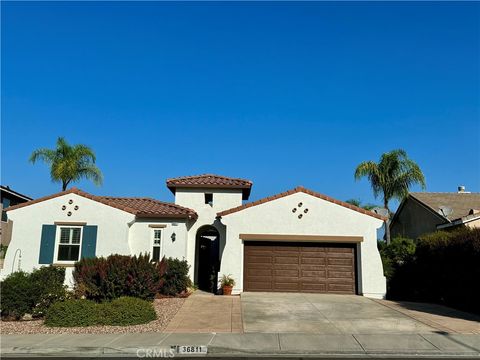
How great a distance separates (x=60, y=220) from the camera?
56.6ft

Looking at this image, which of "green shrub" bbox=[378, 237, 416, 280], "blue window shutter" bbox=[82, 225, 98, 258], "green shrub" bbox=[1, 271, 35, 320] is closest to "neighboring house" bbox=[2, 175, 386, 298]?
"blue window shutter" bbox=[82, 225, 98, 258]

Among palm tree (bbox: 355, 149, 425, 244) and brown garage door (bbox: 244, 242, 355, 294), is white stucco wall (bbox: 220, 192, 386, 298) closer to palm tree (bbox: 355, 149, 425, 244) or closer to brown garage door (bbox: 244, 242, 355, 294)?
brown garage door (bbox: 244, 242, 355, 294)

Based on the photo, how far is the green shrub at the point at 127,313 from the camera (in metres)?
11.2

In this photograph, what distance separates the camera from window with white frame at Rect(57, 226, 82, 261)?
17.0 m

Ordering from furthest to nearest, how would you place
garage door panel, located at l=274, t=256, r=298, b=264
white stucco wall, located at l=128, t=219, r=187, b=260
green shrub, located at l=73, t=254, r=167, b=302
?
white stucco wall, located at l=128, t=219, r=187, b=260 → garage door panel, located at l=274, t=256, r=298, b=264 → green shrub, located at l=73, t=254, r=167, b=302

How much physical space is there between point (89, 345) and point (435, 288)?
502 inches

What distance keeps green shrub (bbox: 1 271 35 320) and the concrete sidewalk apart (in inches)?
83.3

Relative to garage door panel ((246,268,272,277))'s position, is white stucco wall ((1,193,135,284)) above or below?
above

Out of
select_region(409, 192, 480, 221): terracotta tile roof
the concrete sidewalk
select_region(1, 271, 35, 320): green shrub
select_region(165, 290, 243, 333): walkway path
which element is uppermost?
select_region(409, 192, 480, 221): terracotta tile roof

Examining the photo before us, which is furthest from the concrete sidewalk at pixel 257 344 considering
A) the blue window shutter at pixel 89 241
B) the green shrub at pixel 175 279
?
the blue window shutter at pixel 89 241

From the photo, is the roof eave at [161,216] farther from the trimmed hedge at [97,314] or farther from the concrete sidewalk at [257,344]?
the concrete sidewalk at [257,344]

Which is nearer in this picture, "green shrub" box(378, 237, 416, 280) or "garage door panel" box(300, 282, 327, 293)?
"garage door panel" box(300, 282, 327, 293)

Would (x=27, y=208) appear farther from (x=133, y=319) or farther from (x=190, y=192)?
(x=133, y=319)

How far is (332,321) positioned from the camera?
11.5 m
